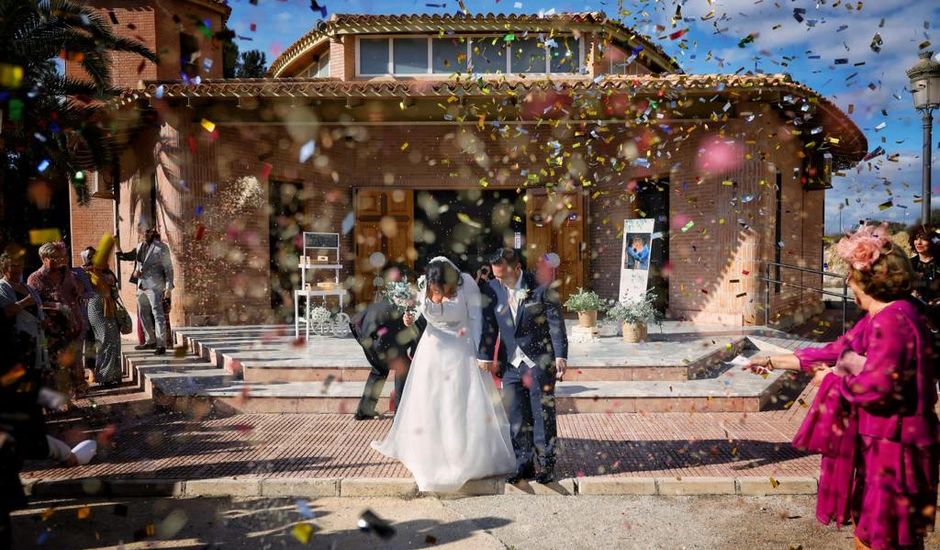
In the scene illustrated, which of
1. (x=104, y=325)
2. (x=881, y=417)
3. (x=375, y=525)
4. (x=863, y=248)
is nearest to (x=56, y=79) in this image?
(x=104, y=325)

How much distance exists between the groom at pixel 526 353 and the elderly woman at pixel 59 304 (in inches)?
201

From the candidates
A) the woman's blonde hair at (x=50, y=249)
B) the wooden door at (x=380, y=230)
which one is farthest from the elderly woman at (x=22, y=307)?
the wooden door at (x=380, y=230)

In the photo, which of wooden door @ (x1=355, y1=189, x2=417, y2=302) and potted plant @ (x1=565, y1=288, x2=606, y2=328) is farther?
wooden door @ (x1=355, y1=189, x2=417, y2=302)

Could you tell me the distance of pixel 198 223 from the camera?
11859 mm

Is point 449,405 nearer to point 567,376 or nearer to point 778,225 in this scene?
point 567,376

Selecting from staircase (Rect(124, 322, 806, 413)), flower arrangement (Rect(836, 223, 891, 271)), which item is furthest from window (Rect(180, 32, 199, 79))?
flower arrangement (Rect(836, 223, 891, 271))

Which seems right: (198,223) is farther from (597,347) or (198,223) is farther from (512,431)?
(512,431)

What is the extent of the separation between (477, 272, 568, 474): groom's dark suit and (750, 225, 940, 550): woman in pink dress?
2105mm

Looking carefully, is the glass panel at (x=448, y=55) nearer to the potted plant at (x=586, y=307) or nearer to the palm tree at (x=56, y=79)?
the palm tree at (x=56, y=79)

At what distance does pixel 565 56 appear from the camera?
1462 centimetres

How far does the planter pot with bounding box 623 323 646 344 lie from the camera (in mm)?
9648

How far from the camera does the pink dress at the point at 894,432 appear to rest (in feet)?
8.89

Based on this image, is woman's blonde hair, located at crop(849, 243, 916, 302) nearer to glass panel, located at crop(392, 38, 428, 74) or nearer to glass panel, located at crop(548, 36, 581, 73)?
glass panel, located at crop(548, 36, 581, 73)

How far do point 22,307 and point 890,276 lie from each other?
22.0ft
